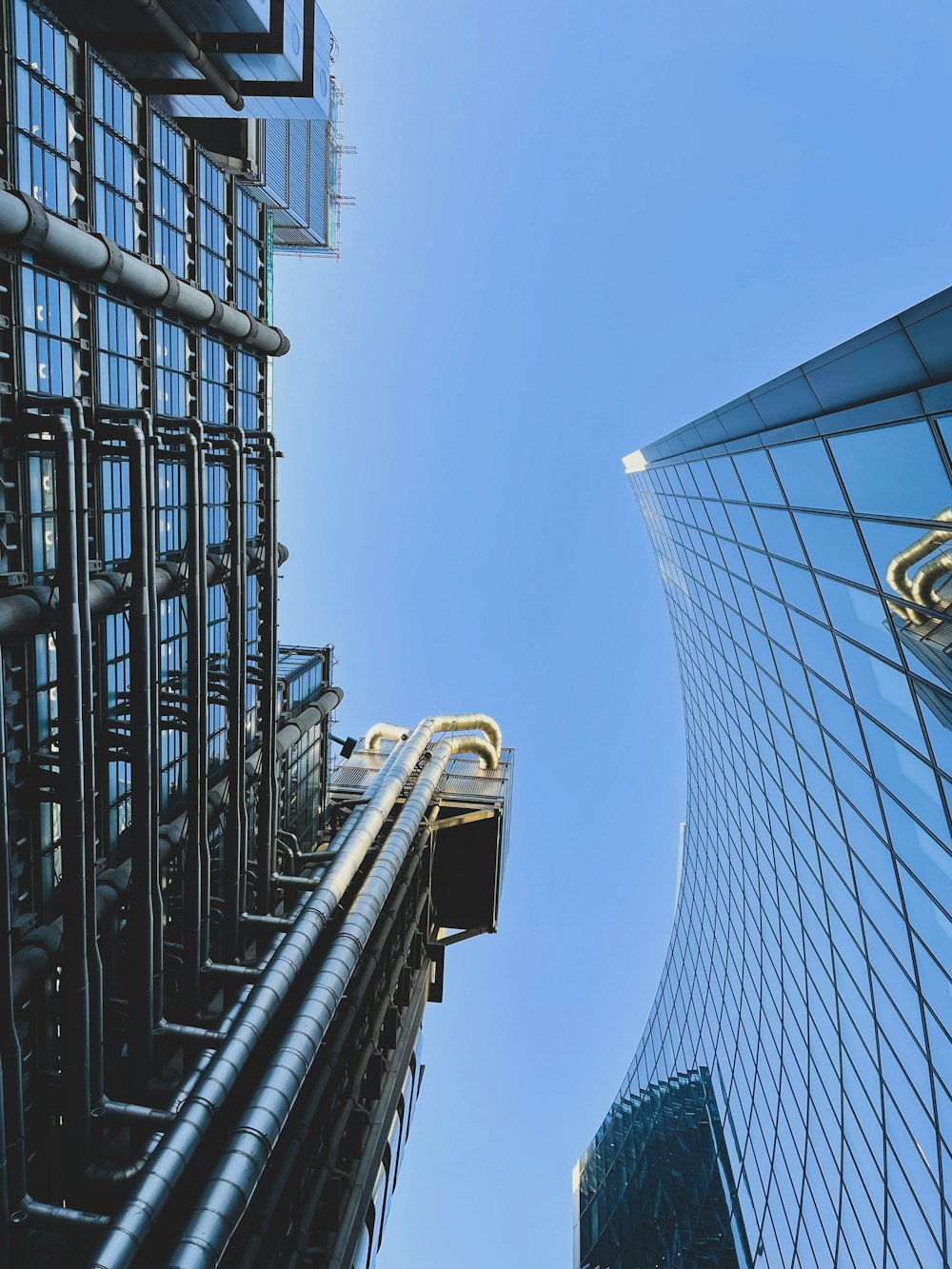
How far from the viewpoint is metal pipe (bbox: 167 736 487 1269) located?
21258 mm

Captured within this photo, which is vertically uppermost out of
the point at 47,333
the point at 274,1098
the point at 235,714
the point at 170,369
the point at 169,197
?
the point at 169,197

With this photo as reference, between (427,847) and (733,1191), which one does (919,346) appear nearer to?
(733,1191)

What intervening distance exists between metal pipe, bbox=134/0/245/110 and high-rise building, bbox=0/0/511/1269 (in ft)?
0.38

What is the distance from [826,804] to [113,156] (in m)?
32.5

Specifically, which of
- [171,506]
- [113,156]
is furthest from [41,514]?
[113,156]

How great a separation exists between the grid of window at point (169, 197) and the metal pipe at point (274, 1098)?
29.5 metres

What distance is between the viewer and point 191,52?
31.5 metres

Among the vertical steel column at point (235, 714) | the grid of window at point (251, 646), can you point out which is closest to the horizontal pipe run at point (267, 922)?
the vertical steel column at point (235, 714)

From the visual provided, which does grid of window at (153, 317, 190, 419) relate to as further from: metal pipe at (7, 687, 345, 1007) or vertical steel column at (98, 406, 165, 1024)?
metal pipe at (7, 687, 345, 1007)

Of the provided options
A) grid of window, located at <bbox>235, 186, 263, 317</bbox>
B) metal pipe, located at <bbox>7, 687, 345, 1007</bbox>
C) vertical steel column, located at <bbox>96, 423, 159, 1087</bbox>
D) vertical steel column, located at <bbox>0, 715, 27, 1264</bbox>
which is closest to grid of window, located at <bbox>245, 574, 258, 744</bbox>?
metal pipe, located at <bbox>7, 687, 345, 1007</bbox>

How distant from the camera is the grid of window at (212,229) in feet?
120

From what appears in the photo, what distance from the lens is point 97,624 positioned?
87.4 feet

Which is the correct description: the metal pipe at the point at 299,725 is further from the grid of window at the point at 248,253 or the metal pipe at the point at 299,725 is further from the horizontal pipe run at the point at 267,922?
the grid of window at the point at 248,253

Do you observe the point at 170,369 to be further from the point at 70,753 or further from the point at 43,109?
the point at 70,753
